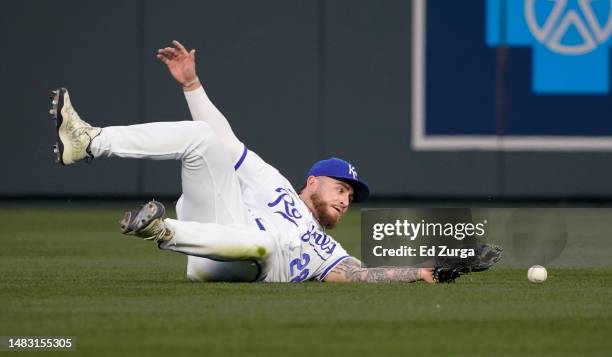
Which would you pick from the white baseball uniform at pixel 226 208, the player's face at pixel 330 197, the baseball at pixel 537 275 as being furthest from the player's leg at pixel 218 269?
the baseball at pixel 537 275

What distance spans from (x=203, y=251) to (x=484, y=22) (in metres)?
9.46

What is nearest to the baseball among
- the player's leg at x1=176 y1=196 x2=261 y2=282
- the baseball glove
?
the baseball glove

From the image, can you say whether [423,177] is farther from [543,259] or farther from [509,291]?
[509,291]

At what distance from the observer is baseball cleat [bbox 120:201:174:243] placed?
21.7ft

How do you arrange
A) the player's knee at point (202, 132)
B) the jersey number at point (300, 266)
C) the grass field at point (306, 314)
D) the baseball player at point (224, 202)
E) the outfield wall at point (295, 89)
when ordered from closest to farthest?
the grass field at point (306, 314)
the baseball player at point (224, 202)
the player's knee at point (202, 132)
the jersey number at point (300, 266)
the outfield wall at point (295, 89)

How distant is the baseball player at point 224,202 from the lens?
6863mm

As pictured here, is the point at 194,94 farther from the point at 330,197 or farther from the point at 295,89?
the point at 295,89

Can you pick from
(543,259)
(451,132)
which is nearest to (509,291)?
(543,259)

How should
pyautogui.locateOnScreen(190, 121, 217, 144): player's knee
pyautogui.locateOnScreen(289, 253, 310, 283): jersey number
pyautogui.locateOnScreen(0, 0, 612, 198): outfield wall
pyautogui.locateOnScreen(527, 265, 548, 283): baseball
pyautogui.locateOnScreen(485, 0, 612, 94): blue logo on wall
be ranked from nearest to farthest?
pyautogui.locateOnScreen(190, 121, 217, 144): player's knee < pyautogui.locateOnScreen(289, 253, 310, 283): jersey number < pyautogui.locateOnScreen(527, 265, 548, 283): baseball < pyautogui.locateOnScreen(485, 0, 612, 94): blue logo on wall < pyautogui.locateOnScreen(0, 0, 612, 198): outfield wall

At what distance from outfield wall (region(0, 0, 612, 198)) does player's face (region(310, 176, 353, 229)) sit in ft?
27.3

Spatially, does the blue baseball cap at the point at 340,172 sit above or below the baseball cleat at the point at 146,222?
above

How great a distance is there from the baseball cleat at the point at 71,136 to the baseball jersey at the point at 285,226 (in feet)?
3.14

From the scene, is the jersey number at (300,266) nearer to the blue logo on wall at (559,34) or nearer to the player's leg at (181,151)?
the player's leg at (181,151)

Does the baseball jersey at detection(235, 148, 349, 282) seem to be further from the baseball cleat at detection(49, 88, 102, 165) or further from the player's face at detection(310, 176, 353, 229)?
the baseball cleat at detection(49, 88, 102, 165)
